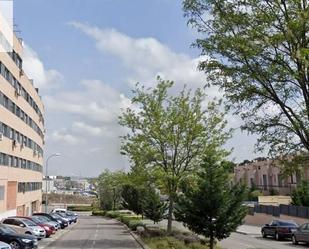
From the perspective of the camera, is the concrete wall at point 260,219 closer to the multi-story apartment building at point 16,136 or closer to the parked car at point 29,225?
the parked car at point 29,225

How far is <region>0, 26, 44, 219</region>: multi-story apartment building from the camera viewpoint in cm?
4536

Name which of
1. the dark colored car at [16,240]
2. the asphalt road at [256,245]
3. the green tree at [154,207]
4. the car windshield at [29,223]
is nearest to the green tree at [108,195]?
the green tree at [154,207]

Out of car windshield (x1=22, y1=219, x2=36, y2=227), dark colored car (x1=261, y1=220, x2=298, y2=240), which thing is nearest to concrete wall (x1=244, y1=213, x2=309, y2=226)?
dark colored car (x1=261, y1=220, x2=298, y2=240)

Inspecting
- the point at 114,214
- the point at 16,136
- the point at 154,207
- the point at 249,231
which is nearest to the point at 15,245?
the point at 154,207

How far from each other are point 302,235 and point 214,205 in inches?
509

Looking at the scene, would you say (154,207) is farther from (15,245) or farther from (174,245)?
(174,245)

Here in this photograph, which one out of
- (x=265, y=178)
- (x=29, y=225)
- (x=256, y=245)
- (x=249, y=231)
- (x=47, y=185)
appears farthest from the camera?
(x=47, y=185)

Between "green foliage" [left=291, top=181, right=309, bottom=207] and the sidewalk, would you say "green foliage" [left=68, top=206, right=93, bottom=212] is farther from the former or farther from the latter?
"green foliage" [left=291, top=181, right=309, bottom=207]

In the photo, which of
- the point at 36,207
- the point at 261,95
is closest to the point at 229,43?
the point at 261,95

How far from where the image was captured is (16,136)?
53938 mm

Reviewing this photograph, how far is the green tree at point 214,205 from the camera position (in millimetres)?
20938

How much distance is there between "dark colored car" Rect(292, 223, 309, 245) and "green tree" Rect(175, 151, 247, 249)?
1099 centimetres

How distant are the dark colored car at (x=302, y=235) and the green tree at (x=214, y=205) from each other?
10995 mm

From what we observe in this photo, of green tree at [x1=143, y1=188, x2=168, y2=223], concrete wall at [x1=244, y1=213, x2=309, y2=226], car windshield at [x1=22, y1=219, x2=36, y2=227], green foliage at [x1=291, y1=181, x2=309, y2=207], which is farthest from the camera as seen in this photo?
concrete wall at [x1=244, y1=213, x2=309, y2=226]
